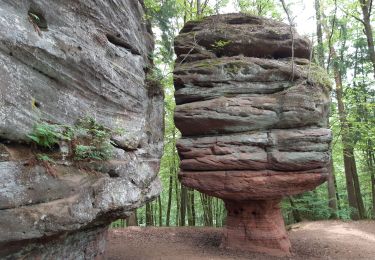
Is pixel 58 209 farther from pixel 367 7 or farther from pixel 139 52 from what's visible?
pixel 367 7

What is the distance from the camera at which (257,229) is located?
960 centimetres

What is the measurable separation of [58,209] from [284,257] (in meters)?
6.96

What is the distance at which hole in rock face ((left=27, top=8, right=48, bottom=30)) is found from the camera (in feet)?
17.7

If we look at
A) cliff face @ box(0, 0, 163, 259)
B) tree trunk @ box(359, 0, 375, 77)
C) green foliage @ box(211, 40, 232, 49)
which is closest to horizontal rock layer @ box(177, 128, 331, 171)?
cliff face @ box(0, 0, 163, 259)

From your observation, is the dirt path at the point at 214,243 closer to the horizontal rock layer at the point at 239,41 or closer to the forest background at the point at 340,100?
the forest background at the point at 340,100

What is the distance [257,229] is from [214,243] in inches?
74.1

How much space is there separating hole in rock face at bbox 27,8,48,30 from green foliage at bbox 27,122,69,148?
A: 5.90ft

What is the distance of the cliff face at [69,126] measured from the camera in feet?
→ 14.4

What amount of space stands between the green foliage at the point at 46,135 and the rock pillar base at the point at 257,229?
6.28 metres

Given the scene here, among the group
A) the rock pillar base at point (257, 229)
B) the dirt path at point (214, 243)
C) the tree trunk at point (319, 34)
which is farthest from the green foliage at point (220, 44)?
the tree trunk at point (319, 34)

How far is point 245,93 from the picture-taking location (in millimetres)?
9820

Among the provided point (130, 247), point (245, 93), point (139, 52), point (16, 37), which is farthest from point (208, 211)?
point (16, 37)

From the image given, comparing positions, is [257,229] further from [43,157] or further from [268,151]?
[43,157]

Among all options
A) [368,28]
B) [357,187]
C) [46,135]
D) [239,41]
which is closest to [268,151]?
[239,41]
